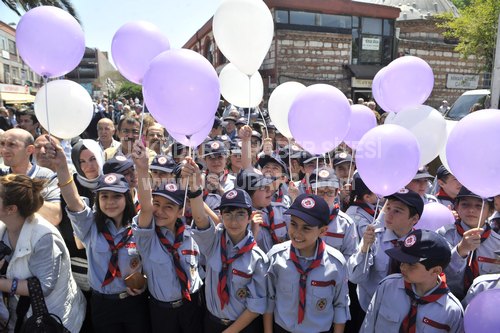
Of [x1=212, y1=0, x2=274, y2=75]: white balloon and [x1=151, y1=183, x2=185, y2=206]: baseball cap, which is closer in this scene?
[x1=151, y1=183, x2=185, y2=206]: baseball cap

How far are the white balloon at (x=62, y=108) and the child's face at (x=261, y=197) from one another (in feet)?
5.84

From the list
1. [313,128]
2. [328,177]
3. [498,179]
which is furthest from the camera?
[328,177]

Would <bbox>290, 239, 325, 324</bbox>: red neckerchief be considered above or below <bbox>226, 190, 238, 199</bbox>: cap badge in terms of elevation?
below

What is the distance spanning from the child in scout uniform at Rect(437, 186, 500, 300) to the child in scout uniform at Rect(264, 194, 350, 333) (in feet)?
2.37

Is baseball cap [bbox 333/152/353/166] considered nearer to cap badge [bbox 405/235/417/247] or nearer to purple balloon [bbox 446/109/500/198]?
purple balloon [bbox 446/109/500/198]

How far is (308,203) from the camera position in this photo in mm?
2307

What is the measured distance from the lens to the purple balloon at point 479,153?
6.87ft

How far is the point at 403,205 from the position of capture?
2.55 meters

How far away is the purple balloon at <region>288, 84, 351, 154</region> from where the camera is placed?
2840 mm

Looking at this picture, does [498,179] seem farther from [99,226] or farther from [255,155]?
[255,155]

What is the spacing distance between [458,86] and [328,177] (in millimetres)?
21246

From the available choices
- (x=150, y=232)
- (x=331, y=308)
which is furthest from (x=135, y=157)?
(x=331, y=308)

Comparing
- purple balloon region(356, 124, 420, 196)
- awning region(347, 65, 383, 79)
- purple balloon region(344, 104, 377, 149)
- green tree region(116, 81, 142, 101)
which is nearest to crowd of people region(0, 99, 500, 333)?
purple balloon region(356, 124, 420, 196)

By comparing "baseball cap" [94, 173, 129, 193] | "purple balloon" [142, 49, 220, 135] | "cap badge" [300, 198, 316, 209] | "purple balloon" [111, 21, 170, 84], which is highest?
"purple balloon" [111, 21, 170, 84]
